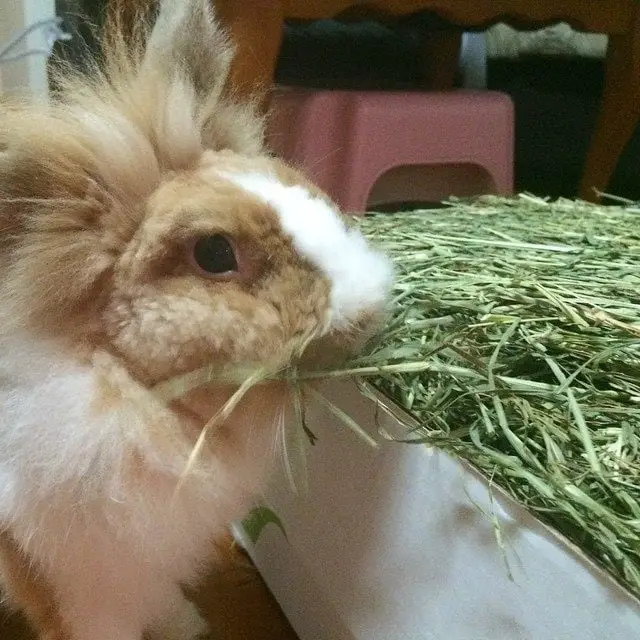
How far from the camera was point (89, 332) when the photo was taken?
607mm

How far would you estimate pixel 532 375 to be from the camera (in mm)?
615

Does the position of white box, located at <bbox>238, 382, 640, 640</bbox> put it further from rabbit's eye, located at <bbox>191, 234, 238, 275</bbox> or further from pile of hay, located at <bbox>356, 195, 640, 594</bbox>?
rabbit's eye, located at <bbox>191, 234, 238, 275</bbox>

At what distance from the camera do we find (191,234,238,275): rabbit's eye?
587 mm

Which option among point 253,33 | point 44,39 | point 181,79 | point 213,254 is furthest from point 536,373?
point 44,39

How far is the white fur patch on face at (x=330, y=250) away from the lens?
1.97 feet

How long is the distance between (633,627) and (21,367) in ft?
1.65

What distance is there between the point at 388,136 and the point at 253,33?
375mm

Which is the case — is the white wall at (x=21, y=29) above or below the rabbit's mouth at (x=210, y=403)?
above

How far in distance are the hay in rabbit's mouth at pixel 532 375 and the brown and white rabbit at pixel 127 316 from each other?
0.17ft

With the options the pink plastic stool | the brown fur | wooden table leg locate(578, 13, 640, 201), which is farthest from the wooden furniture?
the brown fur

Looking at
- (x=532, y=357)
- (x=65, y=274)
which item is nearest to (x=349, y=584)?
(x=532, y=357)

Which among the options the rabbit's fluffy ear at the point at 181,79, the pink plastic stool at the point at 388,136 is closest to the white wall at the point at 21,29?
the pink plastic stool at the point at 388,136

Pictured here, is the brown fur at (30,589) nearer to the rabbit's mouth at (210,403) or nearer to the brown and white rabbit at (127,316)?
the brown and white rabbit at (127,316)

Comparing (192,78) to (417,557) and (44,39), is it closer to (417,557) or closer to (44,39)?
(417,557)
